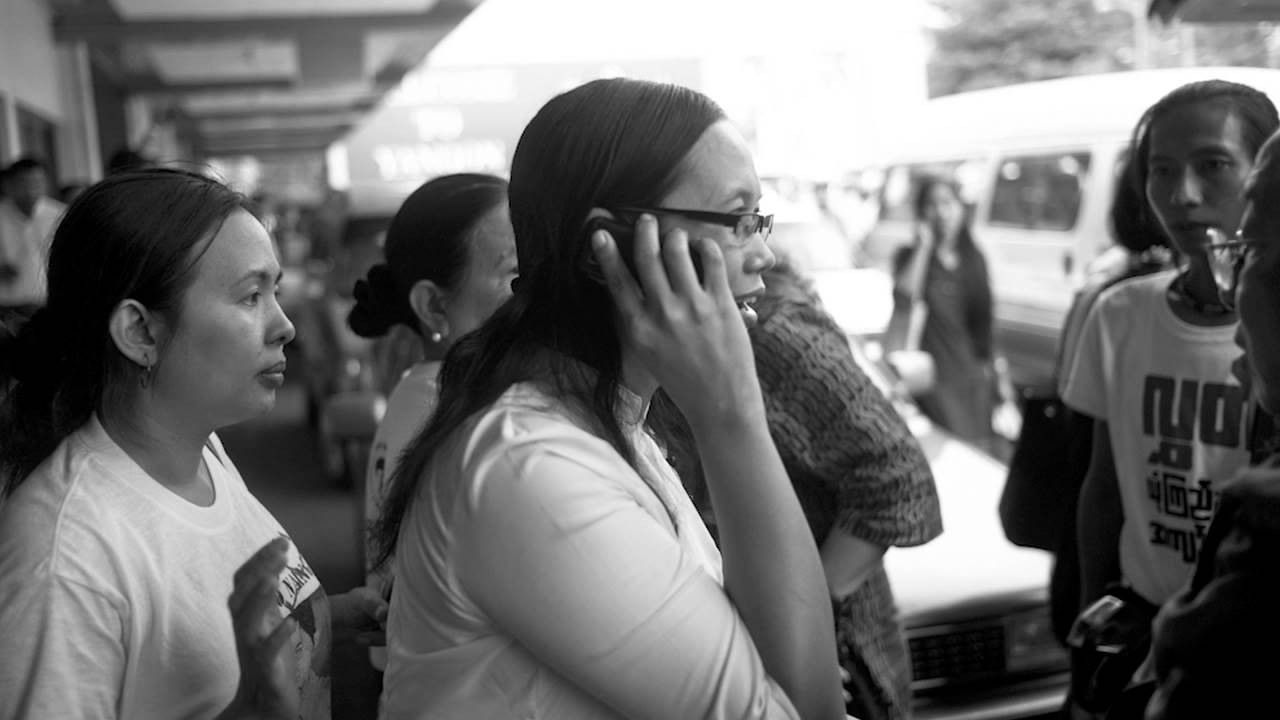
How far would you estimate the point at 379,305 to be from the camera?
350 centimetres

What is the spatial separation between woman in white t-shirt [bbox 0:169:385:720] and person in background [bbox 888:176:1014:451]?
7230 mm

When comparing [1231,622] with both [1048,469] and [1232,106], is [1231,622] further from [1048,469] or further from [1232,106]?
[1048,469]

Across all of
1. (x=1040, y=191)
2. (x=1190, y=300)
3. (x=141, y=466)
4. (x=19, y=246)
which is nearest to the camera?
(x=141, y=466)

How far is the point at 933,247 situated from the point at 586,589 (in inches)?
335

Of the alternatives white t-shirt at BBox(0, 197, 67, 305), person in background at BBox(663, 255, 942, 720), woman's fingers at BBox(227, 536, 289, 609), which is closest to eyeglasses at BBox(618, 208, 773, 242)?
woman's fingers at BBox(227, 536, 289, 609)

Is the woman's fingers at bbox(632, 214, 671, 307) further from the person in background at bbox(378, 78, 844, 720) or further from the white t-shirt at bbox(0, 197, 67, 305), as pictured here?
the white t-shirt at bbox(0, 197, 67, 305)

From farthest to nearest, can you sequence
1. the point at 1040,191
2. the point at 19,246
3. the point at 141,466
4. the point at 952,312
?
1. the point at 1040,191
2. the point at 19,246
3. the point at 952,312
4. the point at 141,466

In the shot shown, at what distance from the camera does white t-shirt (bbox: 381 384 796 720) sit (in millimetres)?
1453

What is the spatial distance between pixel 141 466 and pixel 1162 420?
1.97 metres

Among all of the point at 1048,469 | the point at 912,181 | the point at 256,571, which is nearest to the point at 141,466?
the point at 256,571

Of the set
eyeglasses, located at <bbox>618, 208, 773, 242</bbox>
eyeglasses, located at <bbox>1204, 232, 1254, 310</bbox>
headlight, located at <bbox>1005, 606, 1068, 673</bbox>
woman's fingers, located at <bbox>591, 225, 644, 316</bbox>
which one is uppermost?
eyeglasses, located at <bbox>618, 208, 773, 242</bbox>

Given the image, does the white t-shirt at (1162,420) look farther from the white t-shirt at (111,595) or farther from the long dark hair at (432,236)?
the white t-shirt at (111,595)

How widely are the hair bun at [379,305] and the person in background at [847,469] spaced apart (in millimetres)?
980

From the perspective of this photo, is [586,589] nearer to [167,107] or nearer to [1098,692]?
[1098,692]
